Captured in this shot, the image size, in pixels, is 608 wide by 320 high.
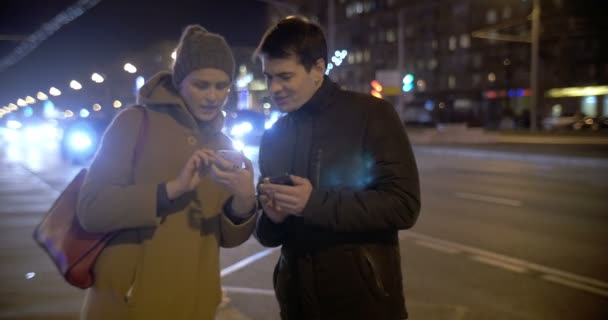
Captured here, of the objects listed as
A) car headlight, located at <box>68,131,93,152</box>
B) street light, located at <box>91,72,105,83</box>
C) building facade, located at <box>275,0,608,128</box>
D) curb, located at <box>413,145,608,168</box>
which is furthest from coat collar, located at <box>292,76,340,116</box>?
building facade, located at <box>275,0,608,128</box>

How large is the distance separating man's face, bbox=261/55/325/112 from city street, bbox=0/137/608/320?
9.08 feet

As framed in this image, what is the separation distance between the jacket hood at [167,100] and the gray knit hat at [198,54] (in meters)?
0.05

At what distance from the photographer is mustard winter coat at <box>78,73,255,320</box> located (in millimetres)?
1917

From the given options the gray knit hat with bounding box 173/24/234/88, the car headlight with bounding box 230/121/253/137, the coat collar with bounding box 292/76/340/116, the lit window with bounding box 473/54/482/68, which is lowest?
the car headlight with bounding box 230/121/253/137

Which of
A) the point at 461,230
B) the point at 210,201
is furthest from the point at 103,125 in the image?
the point at 210,201

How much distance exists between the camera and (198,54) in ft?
7.09

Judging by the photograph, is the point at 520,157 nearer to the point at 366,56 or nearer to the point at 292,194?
the point at 292,194

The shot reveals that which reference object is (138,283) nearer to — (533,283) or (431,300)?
(431,300)

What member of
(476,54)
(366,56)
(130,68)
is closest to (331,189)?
(130,68)

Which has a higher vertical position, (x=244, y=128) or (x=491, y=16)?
(x=491, y=16)

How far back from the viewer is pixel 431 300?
16.3 ft

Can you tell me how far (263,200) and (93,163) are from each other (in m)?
0.63

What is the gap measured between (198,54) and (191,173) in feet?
1.71

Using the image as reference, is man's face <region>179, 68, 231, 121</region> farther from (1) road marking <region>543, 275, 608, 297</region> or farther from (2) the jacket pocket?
(1) road marking <region>543, 275, 608, 297</region>
